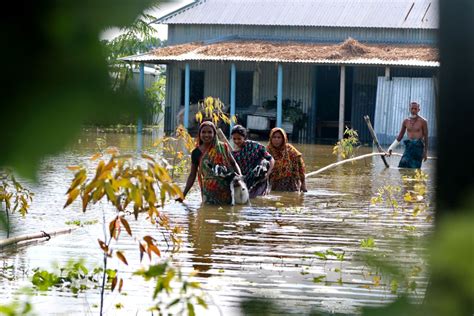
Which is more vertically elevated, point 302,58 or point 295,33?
point 295,33

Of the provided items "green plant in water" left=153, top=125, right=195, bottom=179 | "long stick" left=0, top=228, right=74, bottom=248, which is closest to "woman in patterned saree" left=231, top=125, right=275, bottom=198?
"green plant in water" left=153, top=125, right=195, bottom=179

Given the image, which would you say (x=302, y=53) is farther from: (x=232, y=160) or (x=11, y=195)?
(x=11, y=195)

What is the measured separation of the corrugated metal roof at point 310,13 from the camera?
28297 millimetres

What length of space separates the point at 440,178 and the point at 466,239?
312 mm

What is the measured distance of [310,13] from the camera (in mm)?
29312

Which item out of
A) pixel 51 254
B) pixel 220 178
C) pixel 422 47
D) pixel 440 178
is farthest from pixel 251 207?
pixel 422 47

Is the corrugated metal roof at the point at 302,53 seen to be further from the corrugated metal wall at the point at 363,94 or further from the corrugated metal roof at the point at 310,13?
the corrugated metal wall at the point at 363,94

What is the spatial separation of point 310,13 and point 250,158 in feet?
58.8

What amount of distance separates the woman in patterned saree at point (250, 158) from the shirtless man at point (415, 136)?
4714 mm

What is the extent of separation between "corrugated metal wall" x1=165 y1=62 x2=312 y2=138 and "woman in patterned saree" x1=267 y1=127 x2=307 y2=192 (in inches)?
597

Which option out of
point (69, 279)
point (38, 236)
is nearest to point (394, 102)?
point (38, 236)

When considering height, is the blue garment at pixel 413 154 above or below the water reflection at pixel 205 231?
above

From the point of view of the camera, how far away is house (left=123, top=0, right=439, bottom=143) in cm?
2619

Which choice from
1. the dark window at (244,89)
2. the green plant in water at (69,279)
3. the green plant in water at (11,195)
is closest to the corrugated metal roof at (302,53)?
the dark window at (244,89)
